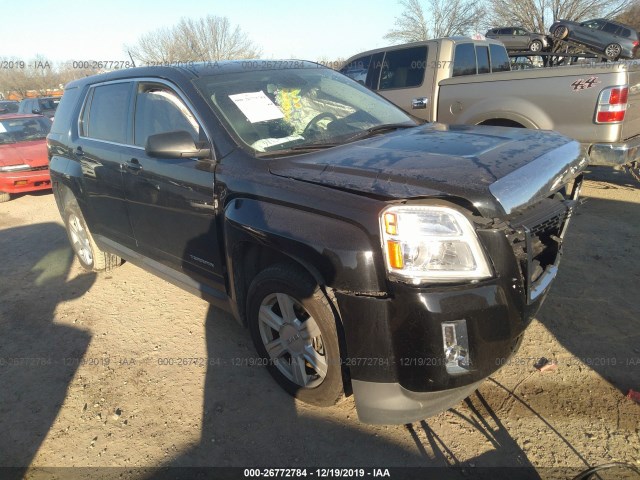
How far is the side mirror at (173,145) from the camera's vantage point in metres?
2.62

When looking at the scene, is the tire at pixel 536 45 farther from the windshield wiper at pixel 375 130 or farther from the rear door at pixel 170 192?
the rear door at pixel 170 192

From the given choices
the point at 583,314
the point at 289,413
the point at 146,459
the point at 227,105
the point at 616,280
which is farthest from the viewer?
the point at 616,280

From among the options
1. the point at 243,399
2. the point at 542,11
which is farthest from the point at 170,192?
the point at 542,11

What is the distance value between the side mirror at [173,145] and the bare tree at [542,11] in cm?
3055

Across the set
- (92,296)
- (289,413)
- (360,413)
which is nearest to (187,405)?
(289,413)

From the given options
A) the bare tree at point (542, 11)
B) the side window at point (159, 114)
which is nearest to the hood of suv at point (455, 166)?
the side window at point (159, 114)

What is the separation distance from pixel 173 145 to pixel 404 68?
502cm

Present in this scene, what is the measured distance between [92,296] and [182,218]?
1986 millimetres

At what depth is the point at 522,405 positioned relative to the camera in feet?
8.22

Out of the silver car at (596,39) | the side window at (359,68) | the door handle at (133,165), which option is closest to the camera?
the door handle at (133,165)

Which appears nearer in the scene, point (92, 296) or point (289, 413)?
point (289, 413)

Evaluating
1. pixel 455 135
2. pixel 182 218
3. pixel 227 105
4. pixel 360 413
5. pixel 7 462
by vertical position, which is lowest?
pixel 7 462

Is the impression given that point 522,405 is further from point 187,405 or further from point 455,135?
point 187,405

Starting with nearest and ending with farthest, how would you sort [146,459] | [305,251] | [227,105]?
[305,251], [146,459], [227,105]
